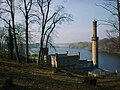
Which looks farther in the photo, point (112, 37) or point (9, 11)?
point (9, 11)

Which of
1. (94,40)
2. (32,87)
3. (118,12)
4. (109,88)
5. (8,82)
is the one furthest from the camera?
(94,40)

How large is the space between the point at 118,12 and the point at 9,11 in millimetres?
15081

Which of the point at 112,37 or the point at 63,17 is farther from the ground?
the point at 63,17

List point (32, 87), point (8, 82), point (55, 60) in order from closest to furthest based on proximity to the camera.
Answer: point (8, 82) < point (32, 87) < point (55, 60)

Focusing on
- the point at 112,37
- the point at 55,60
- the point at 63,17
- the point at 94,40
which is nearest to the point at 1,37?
the point at 55,60

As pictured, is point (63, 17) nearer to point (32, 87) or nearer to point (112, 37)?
point (112, 37)

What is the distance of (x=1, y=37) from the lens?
61031mm

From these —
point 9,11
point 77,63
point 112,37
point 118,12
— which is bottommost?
point 77,63

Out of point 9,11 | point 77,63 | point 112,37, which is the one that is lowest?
point 77,63

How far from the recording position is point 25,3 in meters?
28.3

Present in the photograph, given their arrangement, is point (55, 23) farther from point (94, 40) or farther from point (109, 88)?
point (94, 40)

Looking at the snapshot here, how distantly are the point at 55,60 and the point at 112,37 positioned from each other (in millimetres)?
39745

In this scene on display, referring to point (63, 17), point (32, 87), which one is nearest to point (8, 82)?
point (32, 87)

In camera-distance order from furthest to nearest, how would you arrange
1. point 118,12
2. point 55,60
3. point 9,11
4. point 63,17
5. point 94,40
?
point 94,40 → point 55,60 → point 63,17 → point 9,11 → point 118,12
